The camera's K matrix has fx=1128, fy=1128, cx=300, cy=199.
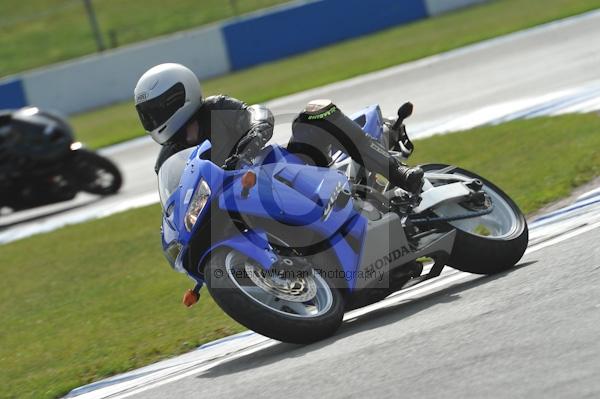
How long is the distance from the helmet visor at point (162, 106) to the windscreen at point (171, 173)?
0.77 feet

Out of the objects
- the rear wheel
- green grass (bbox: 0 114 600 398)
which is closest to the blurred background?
green grass (bbox: 0 114 600 398)

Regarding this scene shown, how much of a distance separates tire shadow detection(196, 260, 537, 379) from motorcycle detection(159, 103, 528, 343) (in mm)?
89

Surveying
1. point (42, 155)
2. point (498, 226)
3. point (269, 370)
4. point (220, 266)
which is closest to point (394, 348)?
point (269, 370)

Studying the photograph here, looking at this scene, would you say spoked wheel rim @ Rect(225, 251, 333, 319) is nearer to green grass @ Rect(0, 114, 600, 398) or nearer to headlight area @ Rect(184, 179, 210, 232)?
headlight area @ Rect(184, 179, 210, 232)

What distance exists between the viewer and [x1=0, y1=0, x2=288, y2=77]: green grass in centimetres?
2759

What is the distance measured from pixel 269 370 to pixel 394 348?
0.63 metres

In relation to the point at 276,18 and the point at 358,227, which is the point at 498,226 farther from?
the point at 276,18

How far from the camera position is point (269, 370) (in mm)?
5000

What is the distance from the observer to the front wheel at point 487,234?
6.01 metres

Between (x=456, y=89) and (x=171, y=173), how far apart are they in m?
9.43

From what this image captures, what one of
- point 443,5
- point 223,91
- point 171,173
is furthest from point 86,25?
point 171,173

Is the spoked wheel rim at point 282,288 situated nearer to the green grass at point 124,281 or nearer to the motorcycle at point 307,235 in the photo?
the motorcycle at point 307,235

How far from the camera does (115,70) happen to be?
24.0 m

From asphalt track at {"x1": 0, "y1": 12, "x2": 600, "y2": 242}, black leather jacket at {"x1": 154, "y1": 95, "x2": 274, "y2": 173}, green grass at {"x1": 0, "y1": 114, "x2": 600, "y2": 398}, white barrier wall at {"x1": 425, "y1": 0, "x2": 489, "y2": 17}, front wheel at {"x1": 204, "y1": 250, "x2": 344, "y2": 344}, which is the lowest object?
white barrier wall at {"x1": 425, "y1": 0, "x2": 489, "y2": 17}
